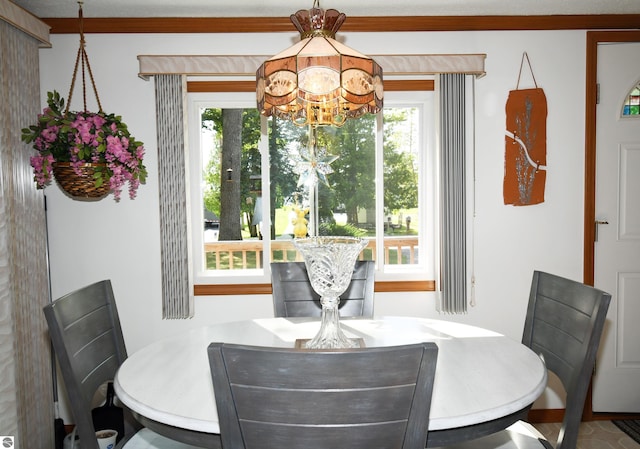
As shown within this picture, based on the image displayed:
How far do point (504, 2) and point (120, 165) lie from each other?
7.89 feet

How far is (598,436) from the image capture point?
3092 mm

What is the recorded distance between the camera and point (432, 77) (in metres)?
3.25

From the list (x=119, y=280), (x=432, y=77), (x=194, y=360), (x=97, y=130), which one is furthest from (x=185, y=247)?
(x=432, y=77)

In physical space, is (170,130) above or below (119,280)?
above

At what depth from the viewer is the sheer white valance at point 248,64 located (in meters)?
3.09

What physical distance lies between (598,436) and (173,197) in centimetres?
303

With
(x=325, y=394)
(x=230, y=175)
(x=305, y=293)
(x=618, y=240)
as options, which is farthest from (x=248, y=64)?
(x=618, y=240)

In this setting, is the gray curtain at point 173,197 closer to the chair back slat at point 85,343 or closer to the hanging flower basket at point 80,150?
the hanging flower basket at point 80,150

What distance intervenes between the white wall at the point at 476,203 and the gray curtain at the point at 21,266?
277 mm

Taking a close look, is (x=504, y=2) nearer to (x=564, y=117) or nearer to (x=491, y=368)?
(x=564, y=117)

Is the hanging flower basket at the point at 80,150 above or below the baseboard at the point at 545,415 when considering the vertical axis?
above

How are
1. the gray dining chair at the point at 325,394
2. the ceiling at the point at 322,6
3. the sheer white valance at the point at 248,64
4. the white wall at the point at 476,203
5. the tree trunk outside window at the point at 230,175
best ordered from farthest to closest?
the tree trunk outside window at the point at 230,175 → the white wall at the point at 476,203 → the sheer white valance at the point at 248,64 → the ceiling at the point at 322,6 → the gray dining chair at the point at 325,394

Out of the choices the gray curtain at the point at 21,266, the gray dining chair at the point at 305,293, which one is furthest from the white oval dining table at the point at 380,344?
the gray curtain at the point at 21,266

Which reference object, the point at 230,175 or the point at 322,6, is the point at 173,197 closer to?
the point at 230,175
